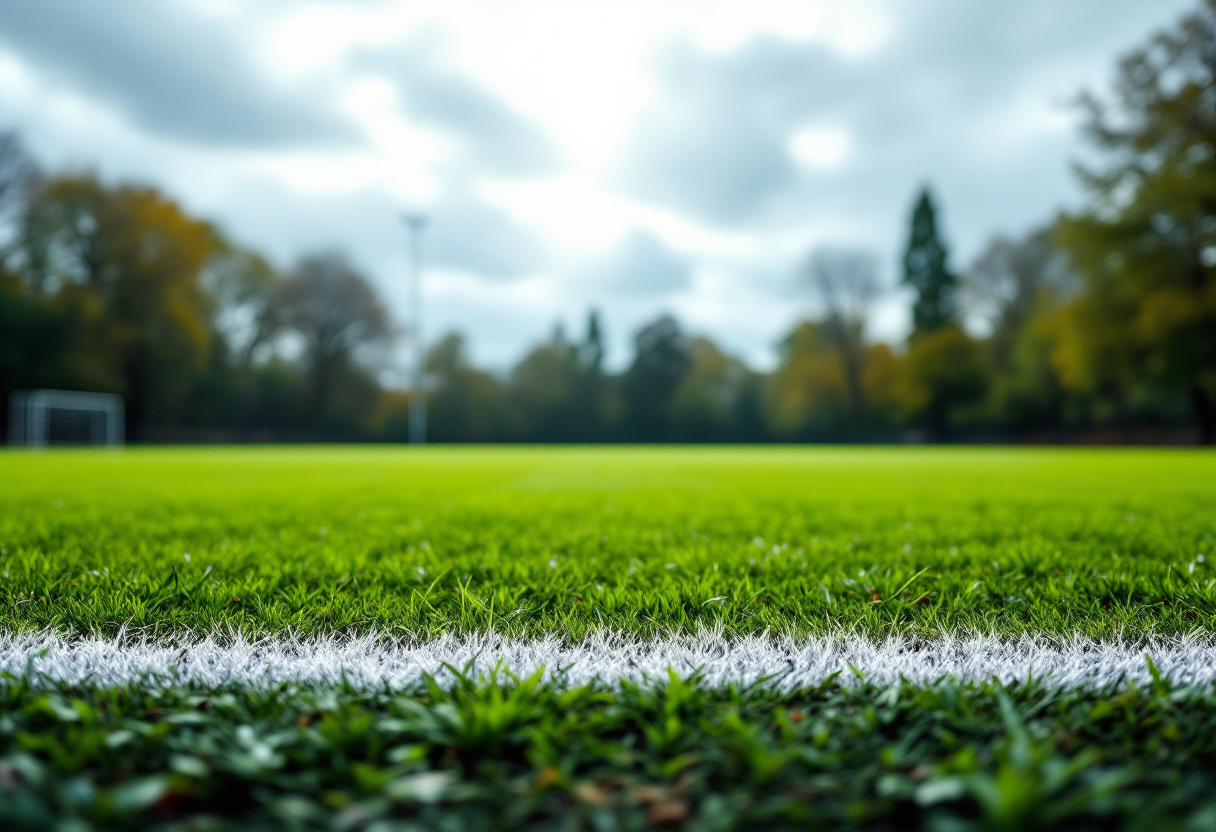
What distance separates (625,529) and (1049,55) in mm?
16504

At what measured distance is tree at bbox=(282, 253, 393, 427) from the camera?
122 ft

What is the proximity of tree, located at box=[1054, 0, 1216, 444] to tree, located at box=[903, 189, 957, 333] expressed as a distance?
44.4ft

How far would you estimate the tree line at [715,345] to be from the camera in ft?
71.4

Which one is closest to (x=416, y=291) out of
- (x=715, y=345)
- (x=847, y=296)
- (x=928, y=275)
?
(x=715, y=345)

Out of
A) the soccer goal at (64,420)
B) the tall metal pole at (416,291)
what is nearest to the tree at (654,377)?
the tall metal pole at (416,291)

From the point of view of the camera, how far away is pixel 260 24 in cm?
1097

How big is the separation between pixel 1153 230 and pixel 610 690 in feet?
94.9

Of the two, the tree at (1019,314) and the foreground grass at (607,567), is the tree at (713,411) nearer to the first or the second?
the tree at (1019,314)

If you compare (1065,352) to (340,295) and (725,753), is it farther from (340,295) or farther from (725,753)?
(340,295)

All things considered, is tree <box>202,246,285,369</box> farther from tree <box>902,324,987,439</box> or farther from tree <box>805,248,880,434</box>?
tree <box>902,324,987,439</box>

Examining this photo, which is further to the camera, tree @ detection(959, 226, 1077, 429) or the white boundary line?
tree @ detection(959, 226, 1077, 429)

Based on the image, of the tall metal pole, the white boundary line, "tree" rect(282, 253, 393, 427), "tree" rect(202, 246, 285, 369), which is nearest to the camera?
the white boundary line

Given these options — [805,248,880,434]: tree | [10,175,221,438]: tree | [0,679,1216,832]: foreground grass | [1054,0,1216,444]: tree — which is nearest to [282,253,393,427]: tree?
[10,175,221,438]: tree

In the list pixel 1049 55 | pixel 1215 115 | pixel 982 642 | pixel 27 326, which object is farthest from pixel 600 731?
pixel 27 326
